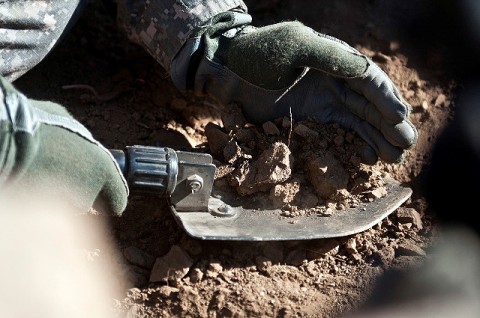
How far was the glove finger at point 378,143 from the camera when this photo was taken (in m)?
1.69

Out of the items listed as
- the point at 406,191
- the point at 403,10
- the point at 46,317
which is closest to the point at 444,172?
the point at 406,191

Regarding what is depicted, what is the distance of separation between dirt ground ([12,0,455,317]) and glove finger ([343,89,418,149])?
7cm

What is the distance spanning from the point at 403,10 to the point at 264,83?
2.73ft

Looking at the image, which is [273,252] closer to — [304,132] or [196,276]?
[196,276]

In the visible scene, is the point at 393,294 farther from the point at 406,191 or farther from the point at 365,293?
the point at 406,191

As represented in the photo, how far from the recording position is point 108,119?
1928mm

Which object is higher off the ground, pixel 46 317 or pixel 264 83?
pixel 264 83

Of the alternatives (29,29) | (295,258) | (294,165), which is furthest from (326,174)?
(29,29)

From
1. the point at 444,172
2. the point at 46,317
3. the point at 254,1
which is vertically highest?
the point at 254,1

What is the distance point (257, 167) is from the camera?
165 cm

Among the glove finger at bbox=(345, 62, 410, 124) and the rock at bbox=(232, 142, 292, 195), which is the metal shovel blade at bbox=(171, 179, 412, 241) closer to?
the rock at bbox=(232, 142, 292, 195)

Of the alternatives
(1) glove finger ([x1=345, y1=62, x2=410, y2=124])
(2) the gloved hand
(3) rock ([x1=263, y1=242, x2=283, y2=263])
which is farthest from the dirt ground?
(2) the gloved hand

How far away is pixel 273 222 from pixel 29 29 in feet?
2.51

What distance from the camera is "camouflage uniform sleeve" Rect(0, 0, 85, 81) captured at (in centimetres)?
163
